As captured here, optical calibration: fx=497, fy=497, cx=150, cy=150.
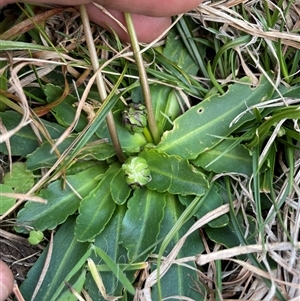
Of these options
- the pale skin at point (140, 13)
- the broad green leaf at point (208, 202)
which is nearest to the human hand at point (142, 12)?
the pale skin at point (140, 13)

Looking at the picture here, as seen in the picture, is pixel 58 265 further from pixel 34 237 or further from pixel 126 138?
pixel 126 138

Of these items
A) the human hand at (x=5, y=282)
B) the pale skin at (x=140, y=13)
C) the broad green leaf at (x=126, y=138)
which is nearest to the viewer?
the human hand at (x=5, y=282)

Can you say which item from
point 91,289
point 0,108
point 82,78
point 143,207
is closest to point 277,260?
point 143,207

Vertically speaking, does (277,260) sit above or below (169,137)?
below

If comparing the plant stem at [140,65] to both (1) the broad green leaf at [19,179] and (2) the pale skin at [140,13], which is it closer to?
(2) the pale skin at [140,13]

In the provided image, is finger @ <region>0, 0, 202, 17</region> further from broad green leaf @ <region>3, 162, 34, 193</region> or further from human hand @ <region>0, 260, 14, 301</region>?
human hand @ <region>0, 260, 14, 301</region>

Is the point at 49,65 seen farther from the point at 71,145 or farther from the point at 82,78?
the point at 71,145

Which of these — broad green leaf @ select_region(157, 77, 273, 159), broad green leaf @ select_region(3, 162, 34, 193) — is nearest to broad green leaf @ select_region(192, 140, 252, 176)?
broad green leaf @ select_region(157, 77, 273, 159)
